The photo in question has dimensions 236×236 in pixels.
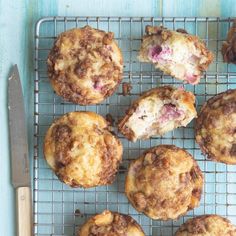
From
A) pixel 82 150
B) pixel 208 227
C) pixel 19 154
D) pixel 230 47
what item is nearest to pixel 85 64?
pixel 82 150

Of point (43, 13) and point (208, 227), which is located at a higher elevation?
point (43, 13)

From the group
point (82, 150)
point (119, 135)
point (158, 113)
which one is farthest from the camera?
point (119, 135)

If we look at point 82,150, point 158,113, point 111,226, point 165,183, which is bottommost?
point 111,226

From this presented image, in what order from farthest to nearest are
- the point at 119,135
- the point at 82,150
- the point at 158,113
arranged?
the point at 119,135 → the point at 158,113 → the point at 82,150

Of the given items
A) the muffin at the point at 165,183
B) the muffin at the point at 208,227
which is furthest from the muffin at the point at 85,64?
the muffin at the point at 208,227

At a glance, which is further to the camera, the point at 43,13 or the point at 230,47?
the point at 43,13

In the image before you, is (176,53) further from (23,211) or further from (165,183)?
(23,211)
